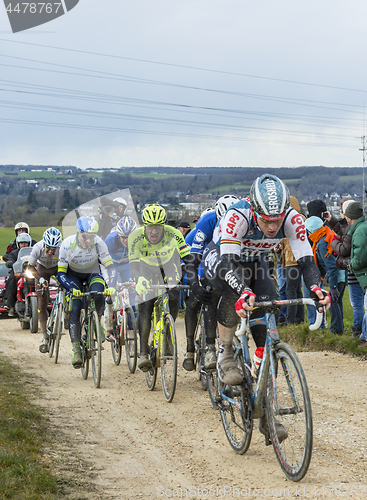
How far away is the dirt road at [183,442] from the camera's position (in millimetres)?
4348

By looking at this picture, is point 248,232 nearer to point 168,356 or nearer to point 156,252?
point 168,356

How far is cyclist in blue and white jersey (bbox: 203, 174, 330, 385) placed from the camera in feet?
14.4

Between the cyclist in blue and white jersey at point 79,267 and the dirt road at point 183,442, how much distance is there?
0.86 metres

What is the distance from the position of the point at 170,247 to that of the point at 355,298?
11.9 feet

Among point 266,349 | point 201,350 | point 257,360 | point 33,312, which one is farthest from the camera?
point 33,312

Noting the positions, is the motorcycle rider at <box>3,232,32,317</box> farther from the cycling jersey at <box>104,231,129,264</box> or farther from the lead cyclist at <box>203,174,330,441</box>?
the lead cyclist at <box>203,174,330,441</box>

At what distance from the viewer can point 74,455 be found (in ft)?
17.0

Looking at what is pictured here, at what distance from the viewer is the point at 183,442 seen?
18.4 ft

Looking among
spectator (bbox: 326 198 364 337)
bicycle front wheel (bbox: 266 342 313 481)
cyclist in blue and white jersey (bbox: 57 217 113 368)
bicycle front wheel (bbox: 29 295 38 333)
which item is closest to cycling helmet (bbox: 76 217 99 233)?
cyclist in blue and white jersey (bbox: 57 217 113 368)

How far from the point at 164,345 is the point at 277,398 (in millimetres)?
3278

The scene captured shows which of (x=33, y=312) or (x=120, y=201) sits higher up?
(x=120, y=201)

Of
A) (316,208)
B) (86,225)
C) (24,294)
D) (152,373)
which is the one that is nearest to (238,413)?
(152,373)

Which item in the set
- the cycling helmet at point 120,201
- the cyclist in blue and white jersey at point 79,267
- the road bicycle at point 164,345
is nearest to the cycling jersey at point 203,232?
the road bicycle at point 164,345

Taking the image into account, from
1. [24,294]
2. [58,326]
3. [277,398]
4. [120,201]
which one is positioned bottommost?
[58,326]
